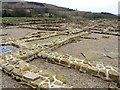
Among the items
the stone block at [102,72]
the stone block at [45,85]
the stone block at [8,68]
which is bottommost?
the stone block at [45,85]

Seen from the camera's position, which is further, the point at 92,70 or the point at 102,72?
the point at 92,70

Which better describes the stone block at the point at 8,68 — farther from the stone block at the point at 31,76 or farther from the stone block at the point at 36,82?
the stone block at the point at 36,82

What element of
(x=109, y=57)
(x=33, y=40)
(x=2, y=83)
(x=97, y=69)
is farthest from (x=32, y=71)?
(x=33, y=40)

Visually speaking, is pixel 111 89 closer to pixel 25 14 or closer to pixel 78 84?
pixel 78 84

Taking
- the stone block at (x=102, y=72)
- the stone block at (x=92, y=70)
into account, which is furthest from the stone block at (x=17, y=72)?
the stone block at (x=102, y=72)

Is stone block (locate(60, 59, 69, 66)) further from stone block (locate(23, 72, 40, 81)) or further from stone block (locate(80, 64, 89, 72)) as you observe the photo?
stone block (locate(23, 72, 40, 81))

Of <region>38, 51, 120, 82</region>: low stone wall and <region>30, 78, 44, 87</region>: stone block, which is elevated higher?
<region>38, 51, 120, 82</region>: low stone wall

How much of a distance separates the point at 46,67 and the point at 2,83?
1.61 meters

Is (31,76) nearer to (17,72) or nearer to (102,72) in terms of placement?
(17,72)

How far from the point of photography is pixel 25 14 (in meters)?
33.1

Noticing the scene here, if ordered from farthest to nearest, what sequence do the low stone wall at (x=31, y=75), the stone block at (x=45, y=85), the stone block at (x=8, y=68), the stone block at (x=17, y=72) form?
1. the stone block at (x=8, y=68)
2. the stone block at (x=17, y=72)
3. the low stone wall at (x=31, y=75)
4. the stone block at (x=45, y=85)

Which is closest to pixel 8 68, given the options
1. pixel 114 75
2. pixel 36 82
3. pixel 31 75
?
pixel 31 75

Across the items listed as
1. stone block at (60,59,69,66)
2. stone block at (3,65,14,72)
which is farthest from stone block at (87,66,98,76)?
stone block at (3,65,14,72)

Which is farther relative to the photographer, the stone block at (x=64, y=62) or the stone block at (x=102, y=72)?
the stone block at (x=64, y=62)
